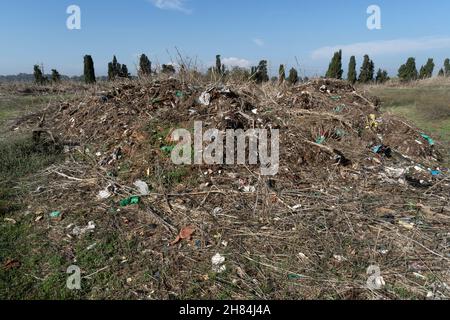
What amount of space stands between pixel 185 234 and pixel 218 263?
19.8 inches

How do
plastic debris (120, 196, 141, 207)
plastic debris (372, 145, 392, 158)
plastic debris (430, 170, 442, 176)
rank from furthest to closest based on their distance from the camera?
1. plastic debris (372, 145, 392, 158)
2. plastic debris (430, 170, 442, 176)
3. plastic debris (120, 196, 141, 207)

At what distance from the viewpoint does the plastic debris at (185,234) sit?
2948mm

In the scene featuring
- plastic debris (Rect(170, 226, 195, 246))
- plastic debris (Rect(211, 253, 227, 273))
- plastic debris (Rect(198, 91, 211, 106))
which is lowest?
plastic debris (Rect(211, 253, 227, 273))

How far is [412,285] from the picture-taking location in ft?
8.02

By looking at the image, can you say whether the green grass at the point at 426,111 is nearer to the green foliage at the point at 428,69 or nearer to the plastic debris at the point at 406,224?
the plastic debris at the point at 406,224

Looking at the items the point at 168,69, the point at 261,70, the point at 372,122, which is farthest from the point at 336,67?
the point at 168,69

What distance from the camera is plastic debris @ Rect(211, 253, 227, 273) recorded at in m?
2.61

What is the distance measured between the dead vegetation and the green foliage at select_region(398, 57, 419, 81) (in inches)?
656

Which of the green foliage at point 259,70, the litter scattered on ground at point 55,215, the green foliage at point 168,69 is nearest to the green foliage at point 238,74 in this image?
the green foliage at point 259,70

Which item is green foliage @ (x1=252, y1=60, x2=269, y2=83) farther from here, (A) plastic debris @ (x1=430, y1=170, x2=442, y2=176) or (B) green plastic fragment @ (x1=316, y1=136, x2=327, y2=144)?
(A) plastic debris @ (x1=430, y1=170, x2=442, y2=176)

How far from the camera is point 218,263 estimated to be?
268 cm

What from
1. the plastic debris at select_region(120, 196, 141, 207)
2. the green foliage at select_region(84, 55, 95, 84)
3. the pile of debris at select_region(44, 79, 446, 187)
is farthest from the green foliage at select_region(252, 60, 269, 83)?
the green foliage at select_region(84, 55, 95, 84)

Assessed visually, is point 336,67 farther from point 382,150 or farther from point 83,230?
point 83,230
